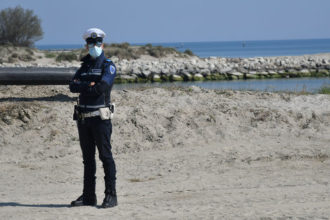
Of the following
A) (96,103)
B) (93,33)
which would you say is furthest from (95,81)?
(93,33)

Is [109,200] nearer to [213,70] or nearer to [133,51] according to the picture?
[213,70]

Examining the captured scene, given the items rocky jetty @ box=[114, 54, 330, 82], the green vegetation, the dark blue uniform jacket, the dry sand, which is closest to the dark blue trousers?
the dark blue uniform jacket

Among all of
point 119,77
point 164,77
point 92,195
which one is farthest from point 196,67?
point 92,195

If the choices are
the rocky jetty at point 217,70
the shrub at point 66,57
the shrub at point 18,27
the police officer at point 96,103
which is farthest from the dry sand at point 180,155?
the shrub at point 18,27

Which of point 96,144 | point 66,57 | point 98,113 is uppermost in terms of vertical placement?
point 98,113

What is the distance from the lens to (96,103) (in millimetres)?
6656

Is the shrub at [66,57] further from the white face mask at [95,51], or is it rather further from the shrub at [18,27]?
the white face mask at [95,51]

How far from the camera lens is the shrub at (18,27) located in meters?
61.1

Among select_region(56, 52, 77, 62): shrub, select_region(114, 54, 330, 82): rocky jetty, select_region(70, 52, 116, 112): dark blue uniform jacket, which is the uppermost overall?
select_region(70, 52, 116, 112): dark blue uniform jacket

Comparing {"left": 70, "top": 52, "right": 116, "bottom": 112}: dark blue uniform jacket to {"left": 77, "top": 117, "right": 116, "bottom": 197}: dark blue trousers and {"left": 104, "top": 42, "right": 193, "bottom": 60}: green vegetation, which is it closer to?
{"left": 77, "top": 117, "right": 116, "bottom": 197}: dark blue trousers

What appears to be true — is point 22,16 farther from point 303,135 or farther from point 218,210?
point 218,210

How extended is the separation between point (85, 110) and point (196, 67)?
33.2 m

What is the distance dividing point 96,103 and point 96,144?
53 centimetres

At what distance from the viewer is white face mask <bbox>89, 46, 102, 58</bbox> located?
22.0ft
